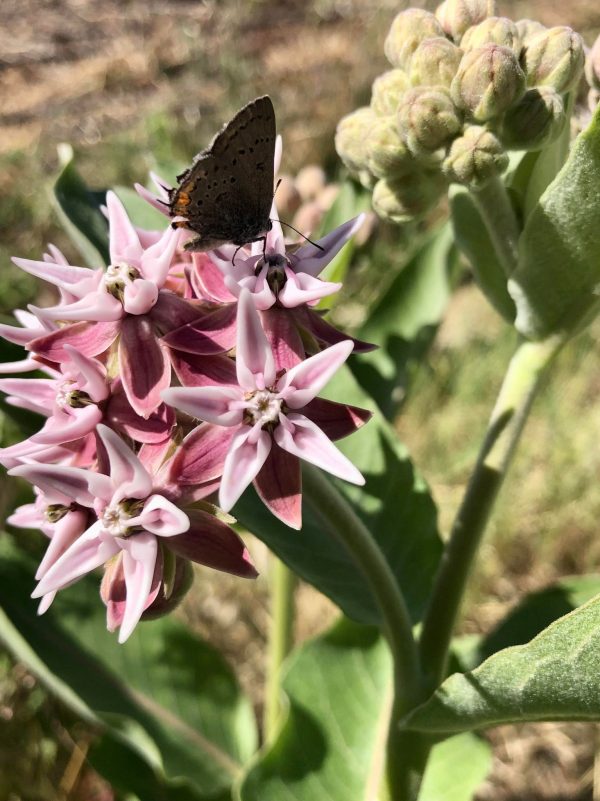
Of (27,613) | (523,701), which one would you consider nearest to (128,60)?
(27,613)

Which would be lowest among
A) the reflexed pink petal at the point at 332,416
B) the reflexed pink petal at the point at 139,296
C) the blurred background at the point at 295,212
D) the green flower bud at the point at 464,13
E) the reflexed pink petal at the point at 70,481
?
the blurred background at the point at 295,212

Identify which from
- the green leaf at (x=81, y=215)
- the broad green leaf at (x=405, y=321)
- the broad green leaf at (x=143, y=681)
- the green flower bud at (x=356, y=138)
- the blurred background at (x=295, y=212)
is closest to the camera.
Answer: the green flower bud at (x=356, y=138)

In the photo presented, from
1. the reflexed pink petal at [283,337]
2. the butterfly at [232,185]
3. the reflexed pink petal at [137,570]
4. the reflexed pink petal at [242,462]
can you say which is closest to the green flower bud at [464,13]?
the butterfly at [232,185]

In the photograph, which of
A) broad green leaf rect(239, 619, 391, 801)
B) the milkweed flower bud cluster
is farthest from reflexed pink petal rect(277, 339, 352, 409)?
broad green leaf rect(239, 619, 391, 801)

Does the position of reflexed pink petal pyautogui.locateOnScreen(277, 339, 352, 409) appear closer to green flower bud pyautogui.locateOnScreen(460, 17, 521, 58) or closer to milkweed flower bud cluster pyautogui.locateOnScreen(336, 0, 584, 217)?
milkweed flower bud cluster pyautogui.locateOnScreen(336, 0, 584, 217)

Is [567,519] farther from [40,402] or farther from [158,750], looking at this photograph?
[40,402]

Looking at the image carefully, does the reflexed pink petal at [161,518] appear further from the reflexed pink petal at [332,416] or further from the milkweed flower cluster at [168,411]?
the reflexed pink petal at [332,416]

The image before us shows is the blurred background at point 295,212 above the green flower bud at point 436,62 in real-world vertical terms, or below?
below
